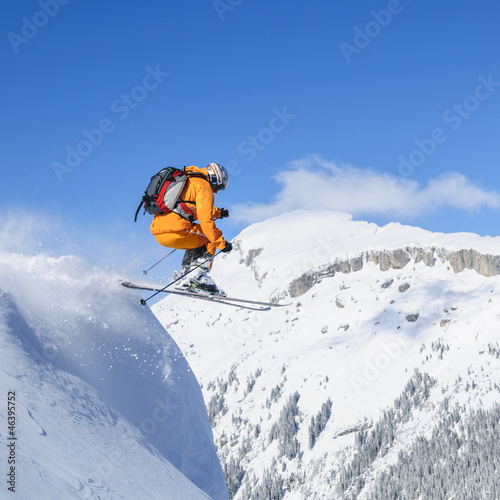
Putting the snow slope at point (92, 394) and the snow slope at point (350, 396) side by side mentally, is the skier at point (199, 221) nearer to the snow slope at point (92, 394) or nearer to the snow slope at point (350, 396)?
the snow slope at point (92, 394)

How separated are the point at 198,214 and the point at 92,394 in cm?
385

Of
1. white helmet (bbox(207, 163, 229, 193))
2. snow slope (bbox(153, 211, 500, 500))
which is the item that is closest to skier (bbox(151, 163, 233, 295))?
white helmet (bbox(207, 163, 229, 193))

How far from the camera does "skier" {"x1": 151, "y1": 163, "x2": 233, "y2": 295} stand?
993 cm

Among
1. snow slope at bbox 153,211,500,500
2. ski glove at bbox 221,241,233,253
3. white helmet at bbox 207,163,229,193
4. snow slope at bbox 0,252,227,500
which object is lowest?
snow slope at bbox 0,252,227,500

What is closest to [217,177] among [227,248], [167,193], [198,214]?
[198,214]

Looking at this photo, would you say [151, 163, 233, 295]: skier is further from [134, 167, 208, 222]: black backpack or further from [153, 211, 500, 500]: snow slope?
[153, 211, 500, 500]: snow slope

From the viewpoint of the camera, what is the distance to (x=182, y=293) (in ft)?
37.9

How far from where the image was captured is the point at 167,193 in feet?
32.8

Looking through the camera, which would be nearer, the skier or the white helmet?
the skier

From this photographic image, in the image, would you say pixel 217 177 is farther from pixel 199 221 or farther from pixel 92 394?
pixel 92 394

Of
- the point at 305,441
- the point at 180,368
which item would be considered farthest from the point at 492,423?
the point at 180,368

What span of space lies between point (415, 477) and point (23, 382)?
126m

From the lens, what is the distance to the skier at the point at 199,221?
9.93 m

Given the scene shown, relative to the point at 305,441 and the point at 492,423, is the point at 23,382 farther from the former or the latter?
the point at 305,441
